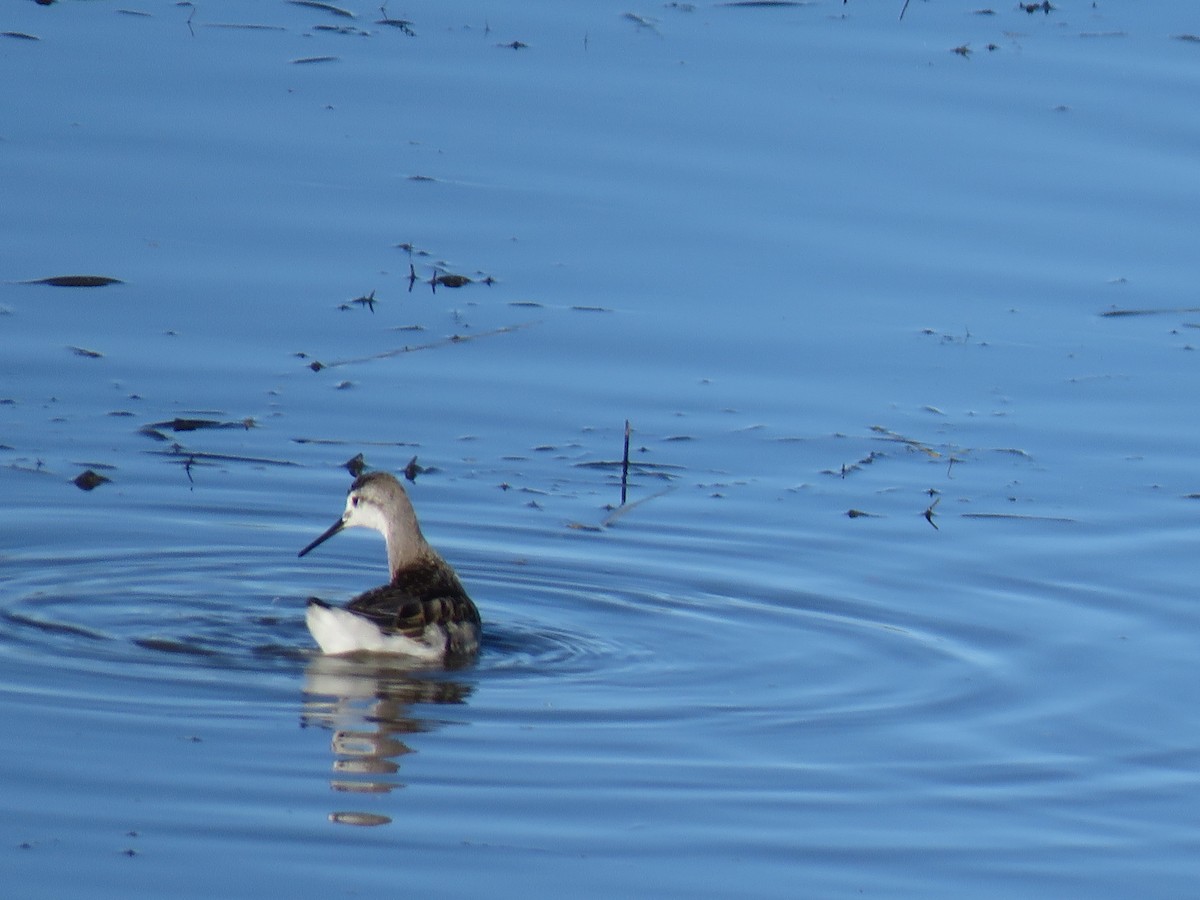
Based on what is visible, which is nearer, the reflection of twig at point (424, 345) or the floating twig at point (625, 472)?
the floating twig at point (625, 472)

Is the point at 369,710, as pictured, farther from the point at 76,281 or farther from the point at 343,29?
the point at 343,29

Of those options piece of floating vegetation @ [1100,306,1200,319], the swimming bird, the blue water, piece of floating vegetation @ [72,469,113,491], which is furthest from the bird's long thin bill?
piece of floating vegetation @ [1100,306,1200,319]

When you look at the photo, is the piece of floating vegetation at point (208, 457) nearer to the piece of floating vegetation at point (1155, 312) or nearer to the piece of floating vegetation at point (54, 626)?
the piece of floating vegetation at point (54, 626)

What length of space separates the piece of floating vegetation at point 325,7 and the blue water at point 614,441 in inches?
3.2

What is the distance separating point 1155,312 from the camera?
44.4 feet

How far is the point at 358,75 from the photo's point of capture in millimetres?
16328

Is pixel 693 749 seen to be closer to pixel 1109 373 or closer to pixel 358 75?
pixel 1109 373

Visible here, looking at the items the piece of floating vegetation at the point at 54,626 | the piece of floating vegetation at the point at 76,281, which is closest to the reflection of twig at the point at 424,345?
the piece of floating vegetation at the point at 76,281

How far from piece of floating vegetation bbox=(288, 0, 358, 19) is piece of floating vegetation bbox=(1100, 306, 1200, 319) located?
6.57 metres

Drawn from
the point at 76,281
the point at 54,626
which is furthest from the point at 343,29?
the point at 54,626

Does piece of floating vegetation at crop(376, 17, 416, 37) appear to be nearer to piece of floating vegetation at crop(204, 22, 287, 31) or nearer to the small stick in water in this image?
piece of floating vegetation at crop(204, 22, 287, 31)

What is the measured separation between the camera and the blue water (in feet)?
24.1

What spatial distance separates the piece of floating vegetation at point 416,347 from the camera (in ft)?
40.7

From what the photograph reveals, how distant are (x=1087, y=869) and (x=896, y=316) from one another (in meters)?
6.49
